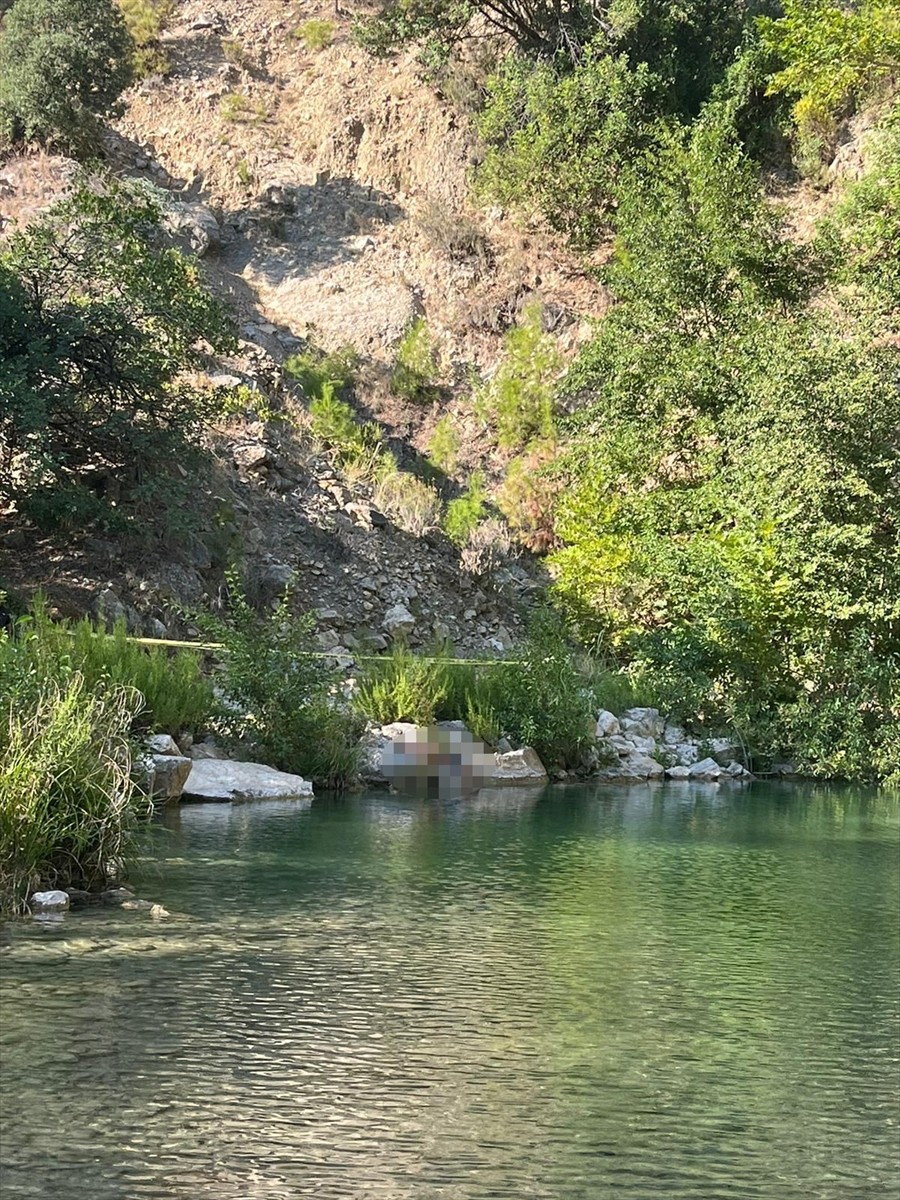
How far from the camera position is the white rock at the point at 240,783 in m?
10.9

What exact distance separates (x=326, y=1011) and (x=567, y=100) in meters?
22.4

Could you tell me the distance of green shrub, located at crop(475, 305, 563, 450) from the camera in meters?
23.3

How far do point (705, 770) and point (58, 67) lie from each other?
17204mm

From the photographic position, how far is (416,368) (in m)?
24.2

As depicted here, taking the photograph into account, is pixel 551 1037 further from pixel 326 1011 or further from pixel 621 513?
pixel 621 513

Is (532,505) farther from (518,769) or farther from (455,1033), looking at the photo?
(455,1033)

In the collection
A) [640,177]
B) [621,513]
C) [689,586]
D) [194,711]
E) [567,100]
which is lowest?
[194,711]

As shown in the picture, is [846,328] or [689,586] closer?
[689,586]

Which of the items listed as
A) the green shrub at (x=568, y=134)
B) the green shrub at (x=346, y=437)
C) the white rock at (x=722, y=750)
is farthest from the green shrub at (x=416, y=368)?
the white rock at (x=722, y=750)

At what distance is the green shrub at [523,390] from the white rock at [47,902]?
1740 centimetres

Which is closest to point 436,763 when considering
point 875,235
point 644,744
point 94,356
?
point 644,744

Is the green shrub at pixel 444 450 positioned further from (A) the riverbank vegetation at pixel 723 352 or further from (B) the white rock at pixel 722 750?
(B) the white rock at pixel 722 750

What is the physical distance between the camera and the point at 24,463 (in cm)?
1636

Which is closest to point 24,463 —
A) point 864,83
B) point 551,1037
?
point 551,1037
